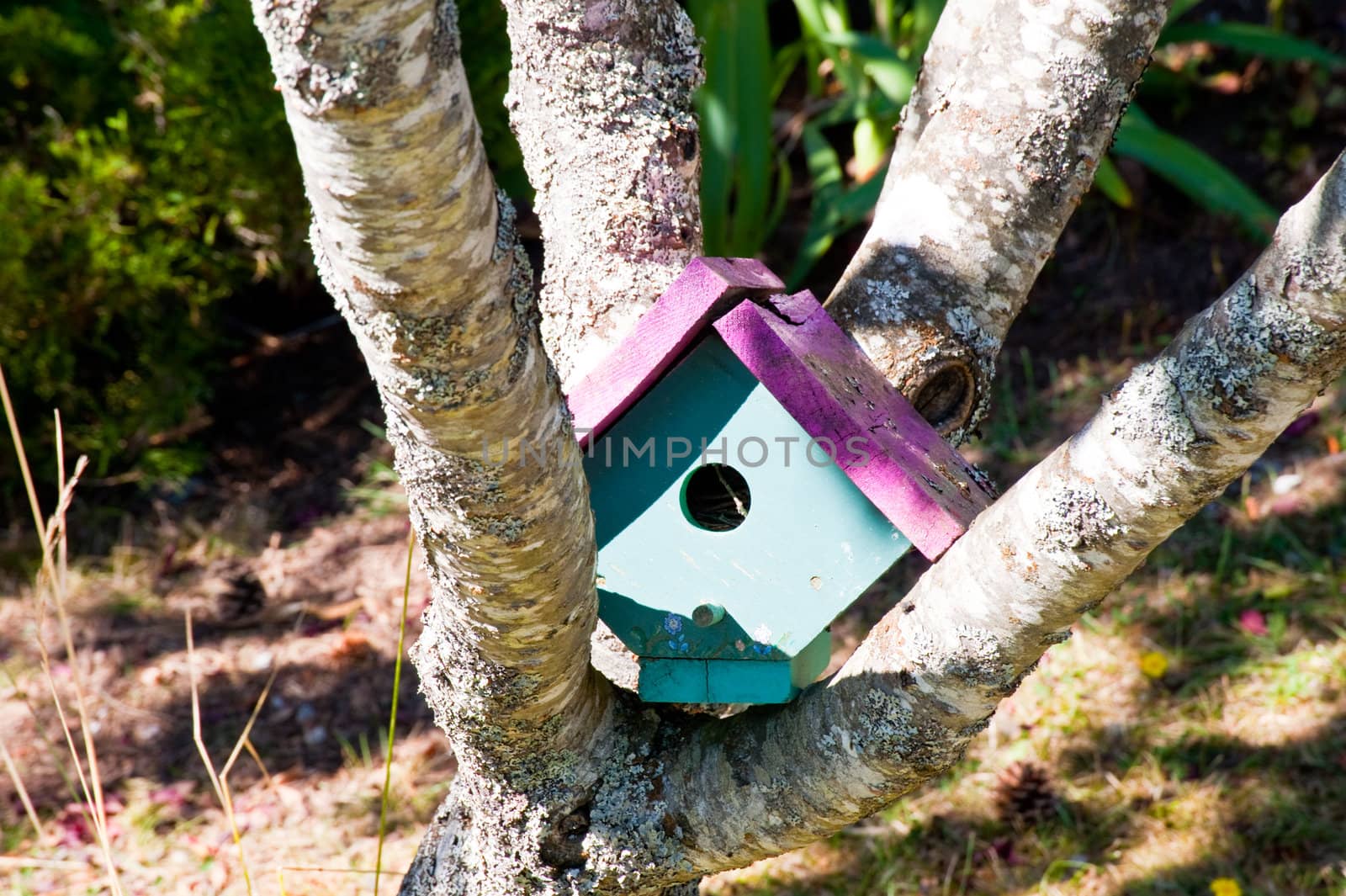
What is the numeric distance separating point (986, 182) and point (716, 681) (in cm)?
80

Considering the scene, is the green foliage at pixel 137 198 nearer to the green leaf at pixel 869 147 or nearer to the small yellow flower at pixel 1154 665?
the green leaf at pixel 869 147

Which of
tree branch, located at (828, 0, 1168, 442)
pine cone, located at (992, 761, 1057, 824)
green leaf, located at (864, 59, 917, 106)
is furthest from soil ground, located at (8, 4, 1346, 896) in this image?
tree branch, located at (828, 0, 1168, 442)

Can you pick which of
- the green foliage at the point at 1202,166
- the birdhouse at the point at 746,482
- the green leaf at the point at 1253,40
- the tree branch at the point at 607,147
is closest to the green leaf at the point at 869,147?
the green foliage at the point at 1202,166

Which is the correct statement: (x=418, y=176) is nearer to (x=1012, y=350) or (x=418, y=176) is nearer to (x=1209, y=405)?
(x=1209, y=405)

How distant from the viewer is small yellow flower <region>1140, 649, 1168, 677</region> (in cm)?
295

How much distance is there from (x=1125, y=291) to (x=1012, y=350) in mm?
464

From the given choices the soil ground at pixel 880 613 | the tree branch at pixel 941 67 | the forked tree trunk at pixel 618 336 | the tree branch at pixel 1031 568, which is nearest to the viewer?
the forked tree trunk at pixel 618 336

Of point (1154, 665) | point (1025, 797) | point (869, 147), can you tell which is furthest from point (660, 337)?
point (869, 147)

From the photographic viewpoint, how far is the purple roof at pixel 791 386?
4.96 ft

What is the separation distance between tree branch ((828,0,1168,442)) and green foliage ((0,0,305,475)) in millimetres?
2806

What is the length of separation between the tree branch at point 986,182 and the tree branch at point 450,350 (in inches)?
25.0

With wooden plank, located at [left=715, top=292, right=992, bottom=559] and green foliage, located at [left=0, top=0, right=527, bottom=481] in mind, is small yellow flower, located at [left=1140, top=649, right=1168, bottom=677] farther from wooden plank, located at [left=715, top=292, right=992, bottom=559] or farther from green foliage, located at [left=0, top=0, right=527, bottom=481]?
Result: green foliage, located at [left=0, top=0, right=527, bottom=481]

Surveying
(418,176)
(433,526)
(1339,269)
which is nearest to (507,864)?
(433,526)

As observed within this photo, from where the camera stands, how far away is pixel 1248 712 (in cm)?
282
